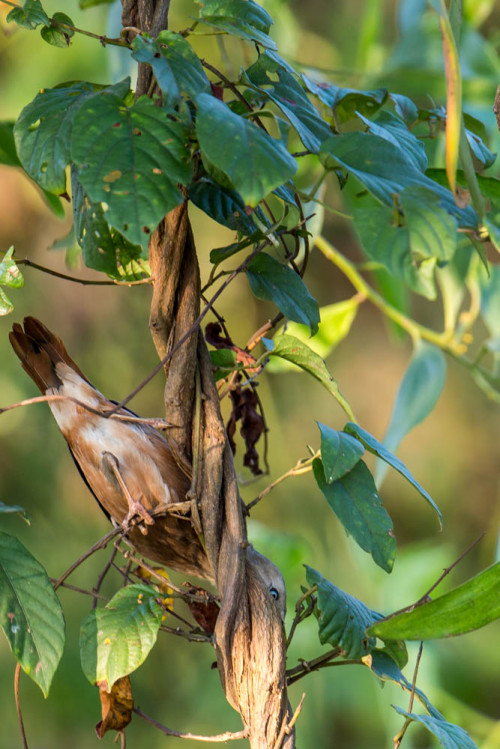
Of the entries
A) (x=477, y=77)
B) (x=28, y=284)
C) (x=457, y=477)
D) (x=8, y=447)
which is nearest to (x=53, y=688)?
(x=8, y=447)

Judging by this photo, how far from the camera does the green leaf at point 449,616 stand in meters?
0.45

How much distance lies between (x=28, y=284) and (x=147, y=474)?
3.91 feet

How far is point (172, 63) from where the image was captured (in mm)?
405

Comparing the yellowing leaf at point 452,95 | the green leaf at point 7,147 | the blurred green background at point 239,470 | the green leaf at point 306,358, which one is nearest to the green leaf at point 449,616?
the green leaf at point 306,358

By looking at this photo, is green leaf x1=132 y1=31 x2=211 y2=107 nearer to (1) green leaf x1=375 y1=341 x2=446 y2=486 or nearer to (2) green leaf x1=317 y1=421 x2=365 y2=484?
(2) green leaf x1=317 y1=421 x2=365 y2=484

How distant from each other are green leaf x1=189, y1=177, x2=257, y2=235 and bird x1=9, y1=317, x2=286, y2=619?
143 mm

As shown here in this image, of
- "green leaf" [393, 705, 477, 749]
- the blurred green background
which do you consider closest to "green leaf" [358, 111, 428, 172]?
"green leaf" [393, 705, 477, 749]

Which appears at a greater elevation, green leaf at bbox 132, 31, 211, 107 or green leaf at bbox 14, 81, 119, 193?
green leaf at bbox 132, 31, 211, 107

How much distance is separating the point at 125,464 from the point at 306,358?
150 millimetres

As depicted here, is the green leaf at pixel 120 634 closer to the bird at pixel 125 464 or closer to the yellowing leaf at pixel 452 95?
the bird at pixel 125 464

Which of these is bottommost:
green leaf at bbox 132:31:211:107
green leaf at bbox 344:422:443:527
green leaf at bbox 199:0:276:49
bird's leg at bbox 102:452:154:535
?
bird's leg at bbox 102:452:154:535

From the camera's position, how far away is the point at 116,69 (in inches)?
36.4

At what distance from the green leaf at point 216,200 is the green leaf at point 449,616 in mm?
257

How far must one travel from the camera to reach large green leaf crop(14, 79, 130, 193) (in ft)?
1.44
